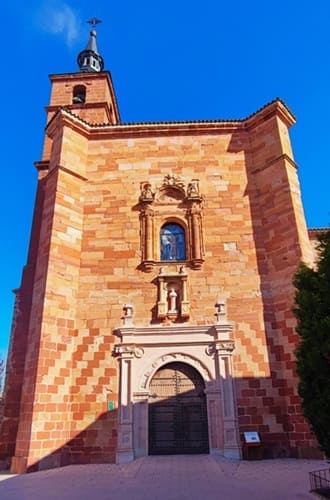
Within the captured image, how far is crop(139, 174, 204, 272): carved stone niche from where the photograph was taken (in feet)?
34.9

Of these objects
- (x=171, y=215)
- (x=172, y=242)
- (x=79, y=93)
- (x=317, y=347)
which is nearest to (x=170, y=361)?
(x=172, y=242)

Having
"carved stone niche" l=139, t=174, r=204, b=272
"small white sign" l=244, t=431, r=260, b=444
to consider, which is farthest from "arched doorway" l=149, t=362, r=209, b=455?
"carved stone niche" l=139, t=174, r=204, b=272

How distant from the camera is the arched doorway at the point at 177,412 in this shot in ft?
28.5

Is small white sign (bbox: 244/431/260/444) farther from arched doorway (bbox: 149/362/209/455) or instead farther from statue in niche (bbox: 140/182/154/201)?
statue in niche (bbox: 140/182/154/201)

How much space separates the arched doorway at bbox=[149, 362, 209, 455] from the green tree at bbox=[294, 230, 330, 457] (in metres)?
3.61

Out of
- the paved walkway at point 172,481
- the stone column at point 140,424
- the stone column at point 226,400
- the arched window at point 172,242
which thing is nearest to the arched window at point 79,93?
the arched window at point 172,242

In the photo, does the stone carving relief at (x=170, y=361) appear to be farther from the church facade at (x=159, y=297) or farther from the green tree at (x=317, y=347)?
the green tree at (x=317, y=347)

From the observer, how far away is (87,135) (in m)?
12.6

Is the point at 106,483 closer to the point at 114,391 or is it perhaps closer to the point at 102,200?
the point at 114,391

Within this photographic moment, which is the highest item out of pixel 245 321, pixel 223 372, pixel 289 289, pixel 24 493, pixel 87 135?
pixel 87 135

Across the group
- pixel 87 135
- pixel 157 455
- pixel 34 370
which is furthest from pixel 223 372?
pixel 87 135

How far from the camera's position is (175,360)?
9344 mm

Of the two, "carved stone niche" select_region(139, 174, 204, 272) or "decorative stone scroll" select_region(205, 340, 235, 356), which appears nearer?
"decorative stone scroll" select_region(205, 340, 235, 356)

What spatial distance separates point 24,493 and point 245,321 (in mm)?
6098
